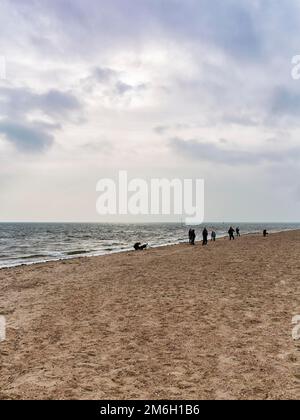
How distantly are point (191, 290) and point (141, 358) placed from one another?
766 cm

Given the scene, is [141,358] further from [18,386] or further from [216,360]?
[18,386]

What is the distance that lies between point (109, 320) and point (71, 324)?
1.24 m

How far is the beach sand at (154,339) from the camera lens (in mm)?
6969

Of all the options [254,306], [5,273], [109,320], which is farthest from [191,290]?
[5,273]

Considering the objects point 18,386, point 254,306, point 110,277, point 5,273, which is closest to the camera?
point 18,386

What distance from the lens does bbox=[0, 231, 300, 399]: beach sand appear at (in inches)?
274

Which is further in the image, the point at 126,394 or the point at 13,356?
the point at 13,356

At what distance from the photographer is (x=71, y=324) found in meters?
11.5

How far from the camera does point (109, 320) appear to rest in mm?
11773

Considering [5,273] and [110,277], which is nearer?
[110,277]

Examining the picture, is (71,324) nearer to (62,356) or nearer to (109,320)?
(109,320)

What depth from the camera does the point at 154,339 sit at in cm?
974
